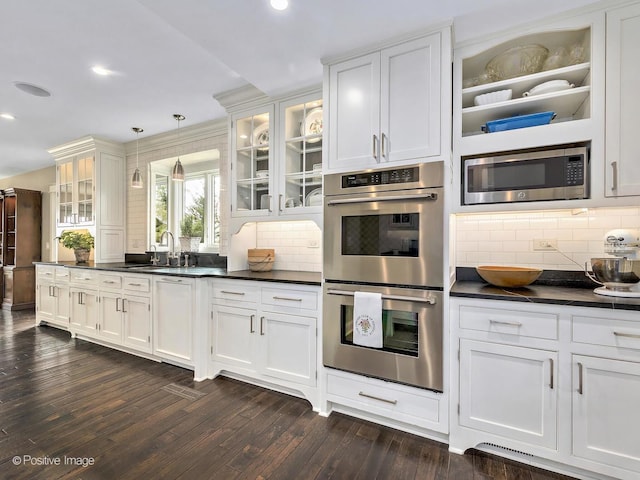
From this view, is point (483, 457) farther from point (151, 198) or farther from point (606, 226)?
point (151, 198)

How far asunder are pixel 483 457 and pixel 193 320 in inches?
94.1

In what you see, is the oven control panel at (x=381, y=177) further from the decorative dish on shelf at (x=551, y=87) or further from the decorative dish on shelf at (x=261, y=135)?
the decorative dish on shelf at (x=261, y=135)

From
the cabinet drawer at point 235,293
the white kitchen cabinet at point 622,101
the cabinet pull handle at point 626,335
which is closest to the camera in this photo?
the cabinet pull handle at point 626,335

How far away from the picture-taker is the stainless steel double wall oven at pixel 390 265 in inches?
74.1

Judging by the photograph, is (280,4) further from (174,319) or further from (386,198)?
(174,319)

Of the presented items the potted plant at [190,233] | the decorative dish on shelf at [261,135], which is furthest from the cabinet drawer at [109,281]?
the decorative dish on shelf at [261,135]

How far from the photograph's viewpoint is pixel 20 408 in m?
2.21

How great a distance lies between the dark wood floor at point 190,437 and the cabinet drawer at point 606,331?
2.55 feet

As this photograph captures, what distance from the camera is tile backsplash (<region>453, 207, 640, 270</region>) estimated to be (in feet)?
6.65

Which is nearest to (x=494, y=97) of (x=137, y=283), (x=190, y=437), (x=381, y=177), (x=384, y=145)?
(x=384, y=145)

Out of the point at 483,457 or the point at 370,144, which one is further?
the point at 370,144

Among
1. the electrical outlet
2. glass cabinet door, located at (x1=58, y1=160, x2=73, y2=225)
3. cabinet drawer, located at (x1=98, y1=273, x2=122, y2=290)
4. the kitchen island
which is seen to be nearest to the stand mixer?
the electrical outlet

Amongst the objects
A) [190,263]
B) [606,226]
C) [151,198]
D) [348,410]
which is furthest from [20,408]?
[606,226]

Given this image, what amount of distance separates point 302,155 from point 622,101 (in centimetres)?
210
